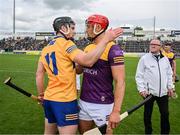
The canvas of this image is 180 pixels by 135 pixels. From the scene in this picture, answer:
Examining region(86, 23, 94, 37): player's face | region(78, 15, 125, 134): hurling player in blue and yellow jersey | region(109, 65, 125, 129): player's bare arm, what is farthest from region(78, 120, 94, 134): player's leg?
region(86, 23, 94, 37): player's face

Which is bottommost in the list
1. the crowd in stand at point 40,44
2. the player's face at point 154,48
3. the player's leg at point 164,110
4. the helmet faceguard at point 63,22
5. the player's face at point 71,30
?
the player's leg at point 164,110

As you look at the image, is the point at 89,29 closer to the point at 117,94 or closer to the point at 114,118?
the point at 117,94

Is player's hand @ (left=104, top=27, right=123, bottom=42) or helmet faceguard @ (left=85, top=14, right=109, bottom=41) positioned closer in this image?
player's hand @ (left=104, top=27, right=123, bottom=42)

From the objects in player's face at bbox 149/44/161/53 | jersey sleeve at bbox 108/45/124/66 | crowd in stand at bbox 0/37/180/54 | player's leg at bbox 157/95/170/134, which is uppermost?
crowd in stand at bbox 0/37/180/54

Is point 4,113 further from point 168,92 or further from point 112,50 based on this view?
point 112,50

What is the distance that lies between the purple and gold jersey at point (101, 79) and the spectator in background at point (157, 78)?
2770mm

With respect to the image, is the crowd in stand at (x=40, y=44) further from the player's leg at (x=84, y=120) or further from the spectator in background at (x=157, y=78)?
the player's leg at (x=84, y=120)

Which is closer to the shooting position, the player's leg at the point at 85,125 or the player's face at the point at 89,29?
the player's face at the point at 89,29

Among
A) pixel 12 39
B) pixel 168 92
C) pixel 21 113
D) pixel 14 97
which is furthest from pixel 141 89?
pixel 12 39

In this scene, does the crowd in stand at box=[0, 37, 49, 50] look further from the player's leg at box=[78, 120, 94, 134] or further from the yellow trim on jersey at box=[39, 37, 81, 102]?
the yellow trim on jersey at box=[39, 37, 81, 102]

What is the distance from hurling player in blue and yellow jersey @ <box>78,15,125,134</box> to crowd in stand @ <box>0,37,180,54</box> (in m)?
64.6

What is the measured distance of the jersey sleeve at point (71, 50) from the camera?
401 cm

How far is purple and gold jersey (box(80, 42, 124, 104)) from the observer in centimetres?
414

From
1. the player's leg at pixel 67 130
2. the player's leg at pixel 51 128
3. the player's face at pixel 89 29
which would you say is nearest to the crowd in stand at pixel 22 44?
the player's leg at pixel 51 128
